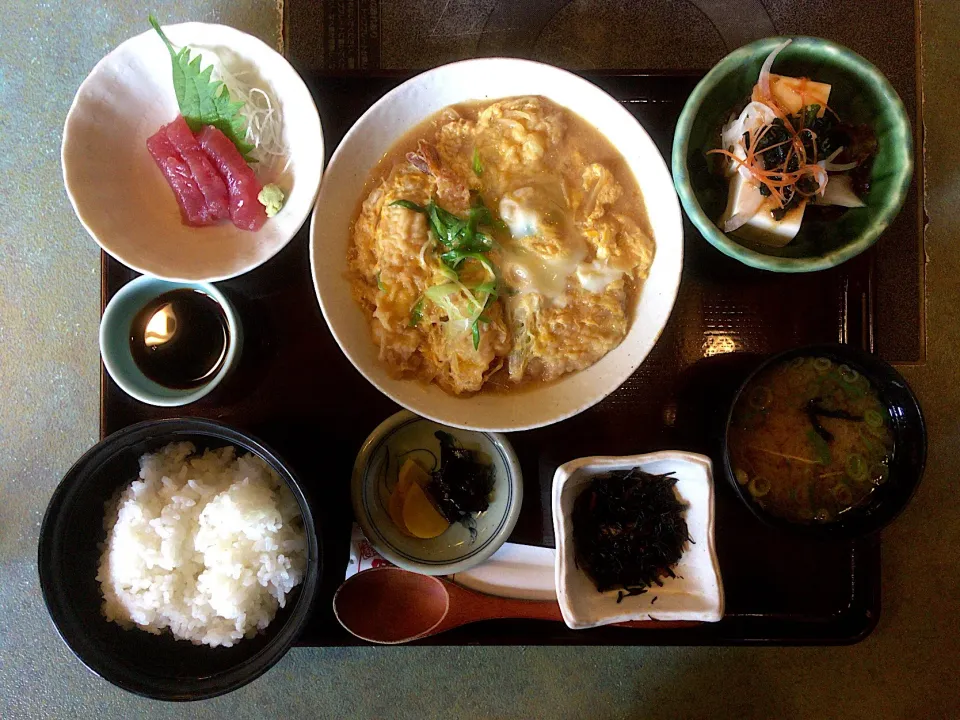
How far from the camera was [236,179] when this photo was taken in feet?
7.21

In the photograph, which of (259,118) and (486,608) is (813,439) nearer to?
(486,608)

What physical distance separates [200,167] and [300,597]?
158cm

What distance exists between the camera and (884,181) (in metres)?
2.09

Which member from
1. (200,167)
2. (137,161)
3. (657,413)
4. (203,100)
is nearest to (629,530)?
(657,413)

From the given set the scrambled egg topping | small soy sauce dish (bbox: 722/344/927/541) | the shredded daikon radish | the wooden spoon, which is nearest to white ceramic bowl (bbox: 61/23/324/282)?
the shredded daikon radish

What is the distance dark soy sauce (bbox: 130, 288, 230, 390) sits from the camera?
2.26m

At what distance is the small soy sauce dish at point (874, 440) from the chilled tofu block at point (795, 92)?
0.85m

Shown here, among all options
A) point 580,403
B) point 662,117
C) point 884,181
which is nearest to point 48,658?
point 580,403

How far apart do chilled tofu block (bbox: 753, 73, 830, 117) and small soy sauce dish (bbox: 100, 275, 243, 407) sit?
2.09m

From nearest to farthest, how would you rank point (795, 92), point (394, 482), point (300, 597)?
1. point (300, 597)
2. point (795, 92)
3. point (394, 482)

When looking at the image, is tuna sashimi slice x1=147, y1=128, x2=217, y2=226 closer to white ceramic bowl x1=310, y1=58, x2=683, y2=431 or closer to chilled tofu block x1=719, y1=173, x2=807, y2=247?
white ceramic bowl x1=310, y1=58, x2=683, y2=431

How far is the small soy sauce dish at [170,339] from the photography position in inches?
84.7

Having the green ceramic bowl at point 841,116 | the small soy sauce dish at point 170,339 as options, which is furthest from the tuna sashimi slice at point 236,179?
the green ceramic bowl at point 841,116

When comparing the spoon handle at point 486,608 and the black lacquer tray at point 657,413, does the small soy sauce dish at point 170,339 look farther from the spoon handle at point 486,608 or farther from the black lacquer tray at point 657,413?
the spoon handle at point 486,608
